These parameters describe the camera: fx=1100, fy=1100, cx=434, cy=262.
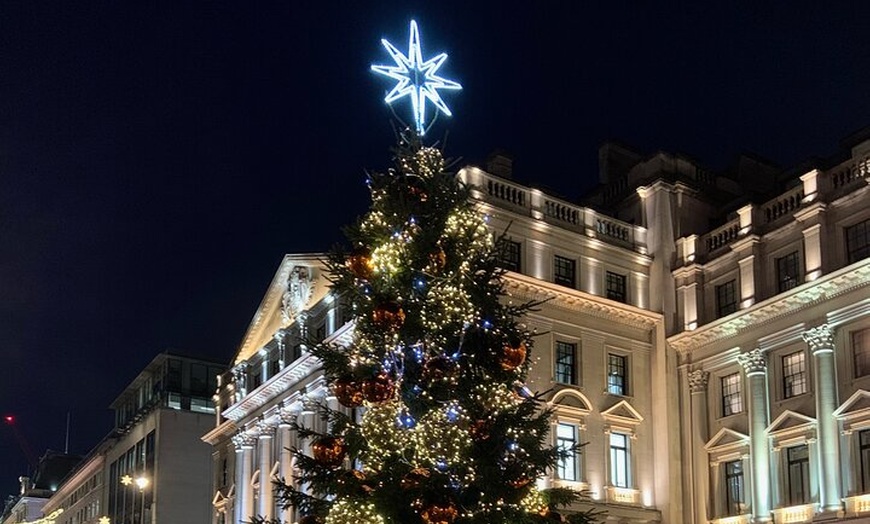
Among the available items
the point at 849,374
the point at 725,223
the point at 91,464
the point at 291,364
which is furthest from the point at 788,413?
the point at 91,464

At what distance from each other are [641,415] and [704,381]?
2.97m

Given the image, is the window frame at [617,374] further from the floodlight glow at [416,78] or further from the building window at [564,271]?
the floodlight glow at [416,78]

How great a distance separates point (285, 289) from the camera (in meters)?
58.6

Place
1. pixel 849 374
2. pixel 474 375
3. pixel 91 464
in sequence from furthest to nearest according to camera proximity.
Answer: pixel 91 464 → pixel 849 374 → pixel 474 375

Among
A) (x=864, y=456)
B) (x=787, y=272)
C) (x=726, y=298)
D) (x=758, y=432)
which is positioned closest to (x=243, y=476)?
(x=726, y=298)

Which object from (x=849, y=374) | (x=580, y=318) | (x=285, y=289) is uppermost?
(x=285, y=289)

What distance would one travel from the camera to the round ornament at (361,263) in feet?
68.6

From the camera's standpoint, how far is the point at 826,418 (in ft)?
130

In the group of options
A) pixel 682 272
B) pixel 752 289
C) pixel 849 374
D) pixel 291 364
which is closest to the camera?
pixel 849 374

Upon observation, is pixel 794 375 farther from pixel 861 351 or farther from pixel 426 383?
pixel 426 383

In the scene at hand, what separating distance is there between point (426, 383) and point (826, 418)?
2402 centimetres

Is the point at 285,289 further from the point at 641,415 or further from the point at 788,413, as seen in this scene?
the point at 788,413

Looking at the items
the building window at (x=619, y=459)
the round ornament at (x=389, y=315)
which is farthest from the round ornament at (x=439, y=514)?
the building window at (x=619, y=459)

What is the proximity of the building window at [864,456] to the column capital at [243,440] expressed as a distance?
3376 centimetres
